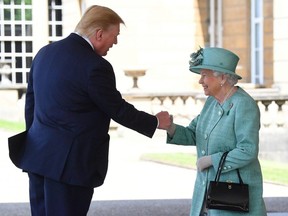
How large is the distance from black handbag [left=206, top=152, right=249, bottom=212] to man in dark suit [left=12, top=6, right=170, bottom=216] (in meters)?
0.64

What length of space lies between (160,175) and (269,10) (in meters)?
8.41

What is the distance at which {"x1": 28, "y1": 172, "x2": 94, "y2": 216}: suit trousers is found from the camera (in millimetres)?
5004

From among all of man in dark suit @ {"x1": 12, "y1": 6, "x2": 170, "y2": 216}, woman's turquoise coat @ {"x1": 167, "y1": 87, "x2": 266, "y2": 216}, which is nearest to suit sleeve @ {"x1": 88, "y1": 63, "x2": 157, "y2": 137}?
man in dark suit @ {"x1": 12, "y1": 6, "x2": 170, "y2": 216}

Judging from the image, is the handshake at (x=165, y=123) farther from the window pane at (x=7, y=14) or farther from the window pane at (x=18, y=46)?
the window pane at (x=7, y=14)

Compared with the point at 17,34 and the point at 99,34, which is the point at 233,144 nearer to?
the point at 99,34

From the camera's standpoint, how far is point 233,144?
15.9ft

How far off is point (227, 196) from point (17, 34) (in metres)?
27.3

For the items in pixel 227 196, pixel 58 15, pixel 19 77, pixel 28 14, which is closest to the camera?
pixel 227 196

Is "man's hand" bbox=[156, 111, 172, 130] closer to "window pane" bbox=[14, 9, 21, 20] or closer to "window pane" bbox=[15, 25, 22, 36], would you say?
"window pane" bbox=[15, 25, 22, 36]

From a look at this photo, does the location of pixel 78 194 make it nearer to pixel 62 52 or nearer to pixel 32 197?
pixel 32 197

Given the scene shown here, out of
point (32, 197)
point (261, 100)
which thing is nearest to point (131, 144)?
point (261, 100)

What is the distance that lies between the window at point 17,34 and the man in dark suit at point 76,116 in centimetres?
2594

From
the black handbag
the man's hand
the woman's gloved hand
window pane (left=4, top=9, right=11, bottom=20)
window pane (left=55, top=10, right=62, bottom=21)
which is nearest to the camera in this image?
→ the black handbag

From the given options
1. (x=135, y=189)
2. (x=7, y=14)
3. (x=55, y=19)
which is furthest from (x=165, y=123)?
(x=7, y=14)
